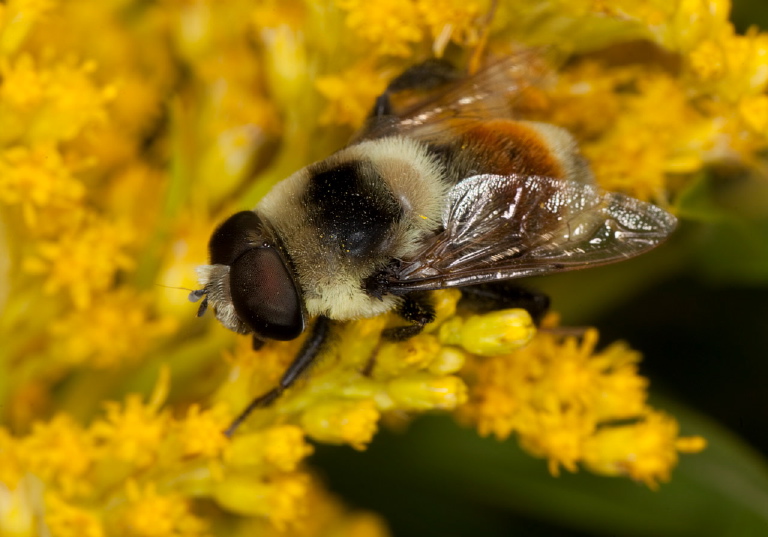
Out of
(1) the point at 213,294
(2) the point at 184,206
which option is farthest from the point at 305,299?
(2) the point at 184,206

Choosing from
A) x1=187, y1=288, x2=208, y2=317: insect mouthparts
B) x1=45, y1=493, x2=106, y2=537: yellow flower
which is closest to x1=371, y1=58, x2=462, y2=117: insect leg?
x1=187, y1=288, x2=208, y2=317: insect mouthparts

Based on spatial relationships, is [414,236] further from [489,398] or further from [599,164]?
[599,164]

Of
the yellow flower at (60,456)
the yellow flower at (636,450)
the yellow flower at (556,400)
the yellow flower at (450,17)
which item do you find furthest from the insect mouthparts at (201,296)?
the yellow flower at (636,450)

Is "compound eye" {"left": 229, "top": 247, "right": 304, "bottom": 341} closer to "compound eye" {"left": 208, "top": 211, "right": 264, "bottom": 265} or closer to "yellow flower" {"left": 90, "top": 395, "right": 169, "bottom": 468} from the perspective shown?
"compound eye" {"left": 208, "top": 211, "right": 264, "bottom": 265}

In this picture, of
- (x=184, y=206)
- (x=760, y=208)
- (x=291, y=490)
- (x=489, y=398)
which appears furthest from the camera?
(x=760, y=208)

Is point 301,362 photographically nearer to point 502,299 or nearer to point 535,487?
point 502,299

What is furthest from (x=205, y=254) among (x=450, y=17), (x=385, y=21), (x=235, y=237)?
(x=450, y=17)
